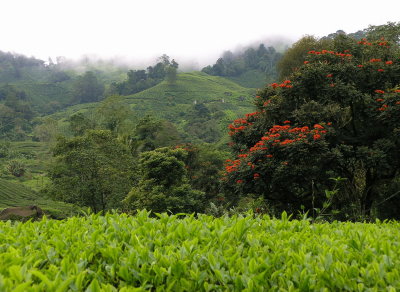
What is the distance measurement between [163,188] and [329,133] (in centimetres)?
1134

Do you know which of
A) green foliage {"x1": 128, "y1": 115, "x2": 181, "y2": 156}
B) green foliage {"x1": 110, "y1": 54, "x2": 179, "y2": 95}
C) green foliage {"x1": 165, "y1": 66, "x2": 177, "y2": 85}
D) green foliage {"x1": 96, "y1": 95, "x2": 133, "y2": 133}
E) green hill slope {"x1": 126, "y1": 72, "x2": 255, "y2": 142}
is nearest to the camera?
green foliage {"x1": 128, "y1": 115, "x2": 181, "y2": 156}

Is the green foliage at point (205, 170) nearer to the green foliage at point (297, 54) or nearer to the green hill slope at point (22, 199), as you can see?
the green foliage at point (297, 54)

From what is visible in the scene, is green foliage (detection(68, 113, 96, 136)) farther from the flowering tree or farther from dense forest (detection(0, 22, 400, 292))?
the flowering tree

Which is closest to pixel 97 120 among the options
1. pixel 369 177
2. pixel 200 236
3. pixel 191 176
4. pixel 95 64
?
pixel 191 176

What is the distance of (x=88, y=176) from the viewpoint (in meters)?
20.3

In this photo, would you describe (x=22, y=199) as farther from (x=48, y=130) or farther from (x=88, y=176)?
(x=48, y=130)

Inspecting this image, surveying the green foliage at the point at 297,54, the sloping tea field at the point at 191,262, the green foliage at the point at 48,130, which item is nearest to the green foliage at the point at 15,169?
the green foliage at the point at 48,130

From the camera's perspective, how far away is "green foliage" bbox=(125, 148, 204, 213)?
17.0m

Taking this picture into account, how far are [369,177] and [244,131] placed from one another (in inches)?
159

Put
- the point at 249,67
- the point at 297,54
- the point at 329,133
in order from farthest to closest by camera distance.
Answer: the point at 249,67 < the point at 297,54 < the point at 329,133

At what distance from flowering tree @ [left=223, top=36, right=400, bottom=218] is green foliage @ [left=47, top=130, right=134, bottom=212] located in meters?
12.8

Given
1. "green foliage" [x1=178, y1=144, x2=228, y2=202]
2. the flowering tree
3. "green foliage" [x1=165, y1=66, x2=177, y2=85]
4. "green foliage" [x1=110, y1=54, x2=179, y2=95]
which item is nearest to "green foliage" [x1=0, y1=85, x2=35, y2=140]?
"green foliage" [x1=110, y1=54, x2=179, y2=95]

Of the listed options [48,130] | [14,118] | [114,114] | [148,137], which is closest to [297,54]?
[148,137]

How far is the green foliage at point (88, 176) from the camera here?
1989 centimetres
